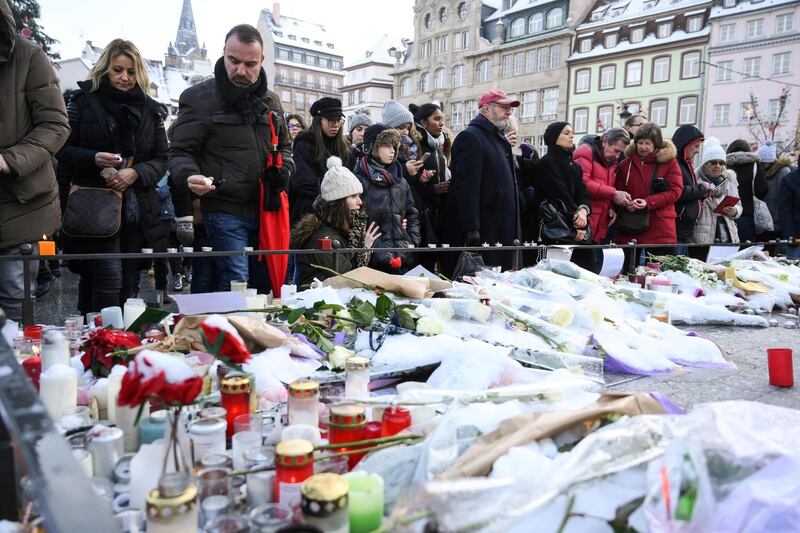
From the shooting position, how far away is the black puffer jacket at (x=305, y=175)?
512 cm

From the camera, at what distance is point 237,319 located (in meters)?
2.35

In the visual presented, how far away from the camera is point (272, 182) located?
13.1 feet

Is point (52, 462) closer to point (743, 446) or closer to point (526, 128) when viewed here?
point (743, 446)

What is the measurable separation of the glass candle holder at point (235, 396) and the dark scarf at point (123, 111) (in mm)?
2793

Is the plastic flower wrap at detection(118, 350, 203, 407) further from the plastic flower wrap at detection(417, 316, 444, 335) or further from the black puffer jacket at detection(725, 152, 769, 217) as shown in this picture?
the black puffer jacket at detection(725, 152, 769, 217)

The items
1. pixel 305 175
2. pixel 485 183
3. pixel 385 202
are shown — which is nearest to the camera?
pixel 385 202

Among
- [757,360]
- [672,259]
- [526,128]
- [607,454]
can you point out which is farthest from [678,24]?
[607,454]

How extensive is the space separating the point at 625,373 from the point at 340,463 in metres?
1.81

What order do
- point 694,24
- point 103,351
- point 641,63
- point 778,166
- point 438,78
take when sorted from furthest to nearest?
1. point 438,78
2. point 641,63
3. point 694,24
4. point 778,166
5. point 103,351

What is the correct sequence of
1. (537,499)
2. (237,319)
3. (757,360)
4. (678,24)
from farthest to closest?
(678,24), (757,360), (237,319), (537,499)

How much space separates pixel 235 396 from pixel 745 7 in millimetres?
37109

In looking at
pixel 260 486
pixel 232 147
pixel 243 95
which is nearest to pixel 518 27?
pixel 243 95

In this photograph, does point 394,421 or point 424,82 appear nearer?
point 394,421

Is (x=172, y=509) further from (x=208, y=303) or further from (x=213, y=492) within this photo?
(x=208, y=303)
